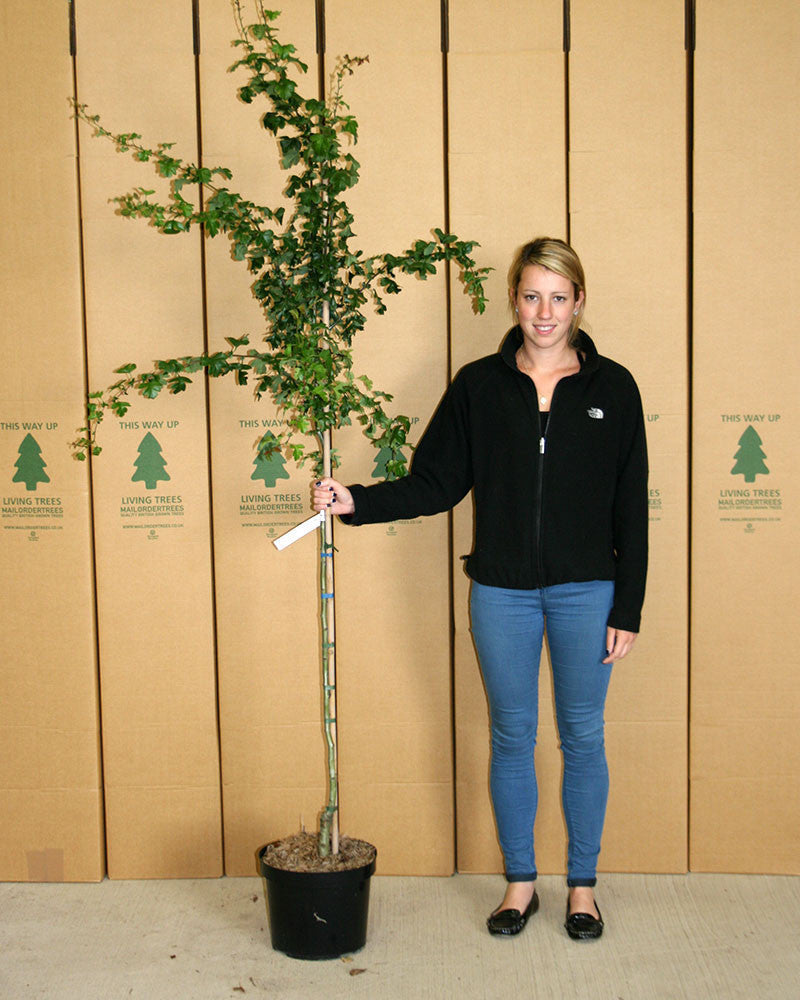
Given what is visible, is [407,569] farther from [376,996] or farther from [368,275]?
[376,996]

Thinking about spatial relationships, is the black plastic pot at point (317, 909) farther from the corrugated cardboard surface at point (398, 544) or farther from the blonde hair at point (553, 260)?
the blonde hair at point (553, 260)

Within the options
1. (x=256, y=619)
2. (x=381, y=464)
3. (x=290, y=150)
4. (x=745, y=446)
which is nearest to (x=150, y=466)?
(x=256, y=619)

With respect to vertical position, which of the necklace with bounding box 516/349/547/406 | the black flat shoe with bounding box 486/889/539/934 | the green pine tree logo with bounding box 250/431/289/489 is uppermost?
the necklace with bounding box 516/349/547/406

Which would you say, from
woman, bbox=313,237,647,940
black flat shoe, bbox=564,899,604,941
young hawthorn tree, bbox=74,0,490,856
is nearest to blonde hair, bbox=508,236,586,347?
woman, bbox=313,237,647,940

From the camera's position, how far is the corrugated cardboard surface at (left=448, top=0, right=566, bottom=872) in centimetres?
221

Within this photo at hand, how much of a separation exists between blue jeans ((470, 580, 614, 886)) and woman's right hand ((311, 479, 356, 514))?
1.15ft

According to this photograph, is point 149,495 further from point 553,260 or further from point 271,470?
point 553,260

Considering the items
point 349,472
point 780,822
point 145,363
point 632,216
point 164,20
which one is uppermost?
point 164,20

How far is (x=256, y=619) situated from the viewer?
2.33 m

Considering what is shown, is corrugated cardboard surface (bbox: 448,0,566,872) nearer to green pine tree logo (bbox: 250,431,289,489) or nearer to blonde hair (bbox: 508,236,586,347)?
blonde hair (bbox: 508,236,586,347)

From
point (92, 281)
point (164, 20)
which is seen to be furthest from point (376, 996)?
point (164, 20)

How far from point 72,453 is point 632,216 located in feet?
5.01

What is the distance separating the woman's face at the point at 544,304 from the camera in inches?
76.1

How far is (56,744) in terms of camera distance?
2.35m
